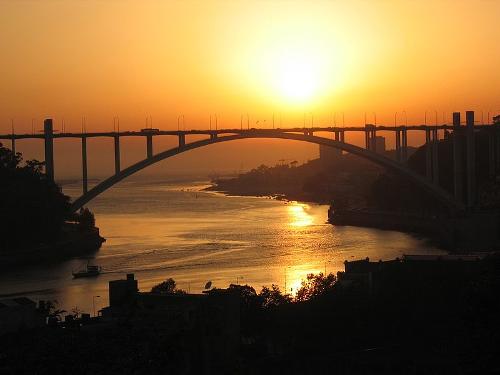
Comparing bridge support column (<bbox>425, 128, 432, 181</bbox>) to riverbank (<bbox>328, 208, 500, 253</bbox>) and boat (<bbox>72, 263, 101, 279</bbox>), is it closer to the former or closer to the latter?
riverbank (<bbox>328, 208, 500, 253</bbox>)

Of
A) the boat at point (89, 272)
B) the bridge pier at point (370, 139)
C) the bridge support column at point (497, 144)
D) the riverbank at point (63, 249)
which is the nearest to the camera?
the boat at point (89, 272)

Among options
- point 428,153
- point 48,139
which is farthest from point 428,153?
point 48,139

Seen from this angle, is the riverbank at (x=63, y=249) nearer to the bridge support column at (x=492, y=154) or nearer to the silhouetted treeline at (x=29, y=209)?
the silhouetted treeline at (x=29, y=209)

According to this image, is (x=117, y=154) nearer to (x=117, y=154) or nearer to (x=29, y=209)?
(x=117, y=154)

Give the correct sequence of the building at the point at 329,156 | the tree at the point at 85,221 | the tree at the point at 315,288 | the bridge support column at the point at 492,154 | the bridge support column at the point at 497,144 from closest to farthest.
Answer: the tree at the point at 315,288 < the tree at the point at 85,221 < the bridge support column at the point at 497,144 < the bridge support column at the point at 492,154 < the building at the point at 329,156

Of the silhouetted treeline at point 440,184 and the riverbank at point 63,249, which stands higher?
the silhouetted treeline at point 440,184

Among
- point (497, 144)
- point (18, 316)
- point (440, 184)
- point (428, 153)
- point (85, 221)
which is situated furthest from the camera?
point (440, 184)

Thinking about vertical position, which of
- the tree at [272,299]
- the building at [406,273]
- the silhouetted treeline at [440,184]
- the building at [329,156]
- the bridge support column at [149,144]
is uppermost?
the building at [329,156]

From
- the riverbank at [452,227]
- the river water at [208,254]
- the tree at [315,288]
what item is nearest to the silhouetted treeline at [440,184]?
the riverbank at [452,227]
